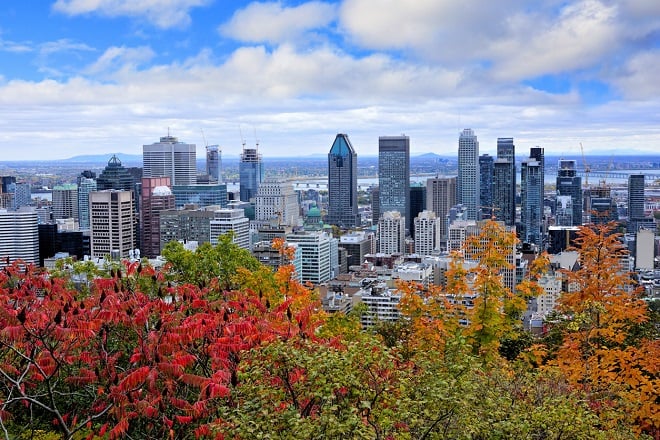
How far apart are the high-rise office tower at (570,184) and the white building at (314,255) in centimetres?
5218

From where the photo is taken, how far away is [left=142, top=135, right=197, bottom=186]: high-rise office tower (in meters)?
159

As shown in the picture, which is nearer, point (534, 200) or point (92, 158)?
point (534, 200)

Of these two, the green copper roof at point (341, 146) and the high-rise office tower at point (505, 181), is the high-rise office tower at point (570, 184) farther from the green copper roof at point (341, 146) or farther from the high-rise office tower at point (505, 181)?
the green copper roof at point (341, 146)

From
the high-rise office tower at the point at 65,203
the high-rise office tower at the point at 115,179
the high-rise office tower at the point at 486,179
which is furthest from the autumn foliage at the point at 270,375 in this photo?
the high-rise office tower at the point at 486,179

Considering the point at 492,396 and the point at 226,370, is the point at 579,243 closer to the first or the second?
the point at 492,396

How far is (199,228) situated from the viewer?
9025 centimetres

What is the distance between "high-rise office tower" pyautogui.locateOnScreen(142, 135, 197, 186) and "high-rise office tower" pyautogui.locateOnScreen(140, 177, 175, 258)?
52.2m

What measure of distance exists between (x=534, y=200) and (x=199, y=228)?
206ft


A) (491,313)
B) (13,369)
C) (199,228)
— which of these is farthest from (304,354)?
(199,228)

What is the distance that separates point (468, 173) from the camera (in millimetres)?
149375

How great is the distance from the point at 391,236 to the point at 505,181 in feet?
135

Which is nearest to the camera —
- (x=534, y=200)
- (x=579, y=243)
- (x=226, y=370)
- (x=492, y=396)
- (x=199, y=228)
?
(x=492, y=396)

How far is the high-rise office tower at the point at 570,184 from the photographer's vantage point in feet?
404

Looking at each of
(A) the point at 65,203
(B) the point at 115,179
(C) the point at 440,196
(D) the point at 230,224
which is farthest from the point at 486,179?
(A) the point at 65,203
